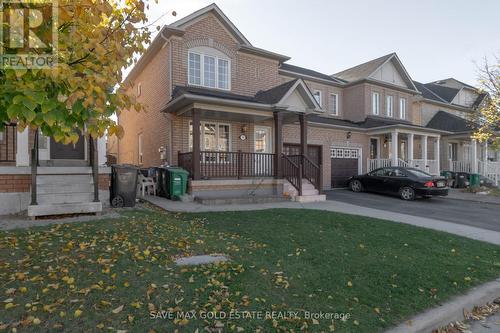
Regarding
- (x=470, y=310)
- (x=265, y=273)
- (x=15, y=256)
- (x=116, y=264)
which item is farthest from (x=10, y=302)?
(x=470, y=310)

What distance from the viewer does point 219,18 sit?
45.2 ft

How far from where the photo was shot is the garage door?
17.7m

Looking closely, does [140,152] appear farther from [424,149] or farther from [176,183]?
[424,149]

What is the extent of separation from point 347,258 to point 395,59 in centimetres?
2100

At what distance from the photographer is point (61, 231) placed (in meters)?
5.81

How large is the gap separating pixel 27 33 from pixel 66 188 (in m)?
6.27

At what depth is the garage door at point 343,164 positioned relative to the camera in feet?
58.1

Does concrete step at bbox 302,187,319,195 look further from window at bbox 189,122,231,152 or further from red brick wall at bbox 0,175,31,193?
red brick wall at bbox 0,175,31,193

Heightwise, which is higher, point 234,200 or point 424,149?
point 424,149

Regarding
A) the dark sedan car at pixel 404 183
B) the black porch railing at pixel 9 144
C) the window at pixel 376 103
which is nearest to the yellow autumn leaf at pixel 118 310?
the black porch railing at pixel 9 144

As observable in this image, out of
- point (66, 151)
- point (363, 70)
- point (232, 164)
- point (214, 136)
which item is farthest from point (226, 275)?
point (363, 70)

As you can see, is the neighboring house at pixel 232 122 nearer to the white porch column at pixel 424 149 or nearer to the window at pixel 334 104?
the white porch column at pixel 424 149

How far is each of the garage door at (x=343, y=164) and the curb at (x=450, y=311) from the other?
13461 millimetres

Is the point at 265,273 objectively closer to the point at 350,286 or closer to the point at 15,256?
the point at 350,286
